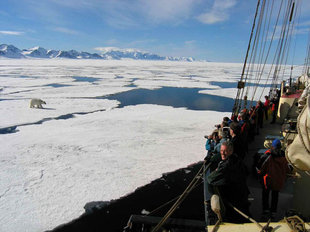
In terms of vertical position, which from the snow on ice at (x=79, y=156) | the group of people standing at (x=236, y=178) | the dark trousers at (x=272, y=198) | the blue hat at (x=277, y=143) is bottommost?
the snow on ice at (x=79, y=156)

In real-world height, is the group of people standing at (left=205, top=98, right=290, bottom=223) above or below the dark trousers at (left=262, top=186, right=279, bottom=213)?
above

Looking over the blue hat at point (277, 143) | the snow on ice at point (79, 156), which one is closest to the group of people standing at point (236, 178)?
the blue hat at point (277, 143)

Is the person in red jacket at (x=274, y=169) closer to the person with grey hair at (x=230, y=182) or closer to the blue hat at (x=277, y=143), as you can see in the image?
Answer: the blue hat at (x=277, y=143)

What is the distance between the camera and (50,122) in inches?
411

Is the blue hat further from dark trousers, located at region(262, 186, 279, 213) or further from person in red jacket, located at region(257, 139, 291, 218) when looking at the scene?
dark trousers, located at region(262, 186, 279, 213)

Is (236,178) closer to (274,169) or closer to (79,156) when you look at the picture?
(274,169)

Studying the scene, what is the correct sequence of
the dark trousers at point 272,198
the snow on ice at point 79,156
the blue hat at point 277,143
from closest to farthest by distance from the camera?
1. the blue hat at point 277,143
2. the dark trousers at point 272,198
3. the snow on ice at point 79,156

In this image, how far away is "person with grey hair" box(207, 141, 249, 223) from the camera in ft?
7.25

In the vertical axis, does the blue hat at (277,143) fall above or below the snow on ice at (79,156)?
Result: above

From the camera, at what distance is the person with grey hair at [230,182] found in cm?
221

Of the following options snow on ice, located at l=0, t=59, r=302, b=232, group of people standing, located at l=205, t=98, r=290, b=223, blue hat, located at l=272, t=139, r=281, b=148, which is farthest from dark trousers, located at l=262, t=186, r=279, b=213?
snow on ice, located at l=0, t=59, r=302, b=232

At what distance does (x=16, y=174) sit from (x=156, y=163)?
11.0 feet

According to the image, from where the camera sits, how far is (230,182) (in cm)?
227

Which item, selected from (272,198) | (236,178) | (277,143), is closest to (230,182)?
(236,178)
